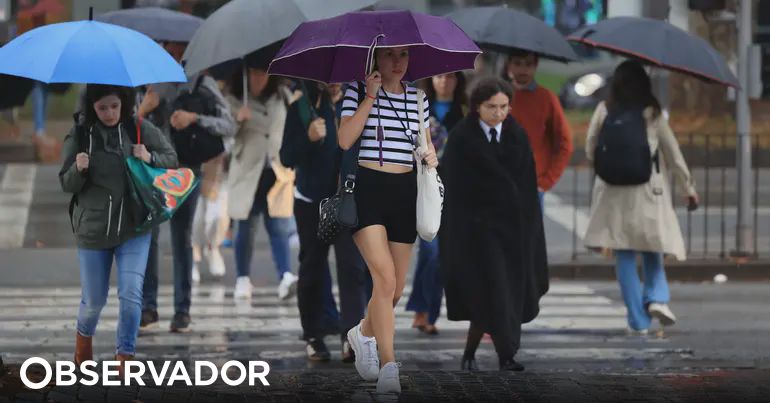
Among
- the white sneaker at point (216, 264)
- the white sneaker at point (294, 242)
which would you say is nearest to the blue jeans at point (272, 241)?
the white sneaker at point (216, 264)

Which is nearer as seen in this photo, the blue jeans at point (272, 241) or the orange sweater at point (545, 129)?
the orange sweater at point (545, 129)

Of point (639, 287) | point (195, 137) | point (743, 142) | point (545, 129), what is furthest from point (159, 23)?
point (743, 142)

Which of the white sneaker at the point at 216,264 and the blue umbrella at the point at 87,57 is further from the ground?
the blue umbrella at the point at 87,57

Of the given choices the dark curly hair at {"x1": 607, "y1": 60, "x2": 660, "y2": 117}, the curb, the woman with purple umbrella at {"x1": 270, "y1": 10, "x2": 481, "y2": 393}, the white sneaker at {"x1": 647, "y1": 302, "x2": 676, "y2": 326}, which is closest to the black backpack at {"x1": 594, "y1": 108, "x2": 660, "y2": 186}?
the dark curly hair at {"x1": 607, "y1": 60, "x2": 660, "y2": 117}

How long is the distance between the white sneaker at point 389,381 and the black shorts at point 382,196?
2.19ft

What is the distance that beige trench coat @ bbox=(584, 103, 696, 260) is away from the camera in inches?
459

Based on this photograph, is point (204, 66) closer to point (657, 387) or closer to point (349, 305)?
point (349, 305)

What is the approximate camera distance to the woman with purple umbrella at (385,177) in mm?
8297

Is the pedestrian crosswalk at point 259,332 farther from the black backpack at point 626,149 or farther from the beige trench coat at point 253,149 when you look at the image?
the black backpack at point 626,149

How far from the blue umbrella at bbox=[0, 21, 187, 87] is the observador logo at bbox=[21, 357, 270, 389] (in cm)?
143

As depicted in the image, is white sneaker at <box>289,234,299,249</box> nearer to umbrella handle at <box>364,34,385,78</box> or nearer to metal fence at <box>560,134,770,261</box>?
metal fence at <box>560,134,770,261</box>

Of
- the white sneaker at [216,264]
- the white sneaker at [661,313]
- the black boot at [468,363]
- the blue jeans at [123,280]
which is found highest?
the blue jeans at [123,280]

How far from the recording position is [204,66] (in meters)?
10.1

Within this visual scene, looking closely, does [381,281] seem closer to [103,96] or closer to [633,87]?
[103,96]
